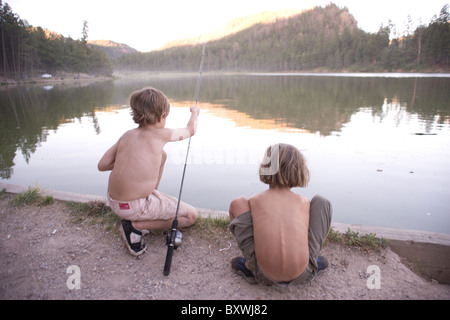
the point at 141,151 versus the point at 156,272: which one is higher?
the point at 141,151

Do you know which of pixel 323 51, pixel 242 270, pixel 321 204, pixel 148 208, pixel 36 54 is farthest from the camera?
pixel 323 51

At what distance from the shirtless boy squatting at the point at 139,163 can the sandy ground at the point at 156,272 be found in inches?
11.8

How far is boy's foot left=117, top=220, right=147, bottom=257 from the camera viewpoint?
2.75 m

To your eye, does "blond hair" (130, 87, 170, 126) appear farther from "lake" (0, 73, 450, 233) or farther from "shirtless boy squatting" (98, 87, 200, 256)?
"lake" (0, 73, 450, 233)

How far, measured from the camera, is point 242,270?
7.96ft

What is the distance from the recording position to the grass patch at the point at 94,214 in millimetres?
3338

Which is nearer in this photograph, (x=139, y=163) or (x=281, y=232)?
(x=281, y=232)

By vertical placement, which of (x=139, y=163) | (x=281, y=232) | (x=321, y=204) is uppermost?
(x=139, y=163)

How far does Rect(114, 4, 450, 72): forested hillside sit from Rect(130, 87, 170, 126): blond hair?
67.5 meters

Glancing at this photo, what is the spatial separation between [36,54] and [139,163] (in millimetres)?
74982

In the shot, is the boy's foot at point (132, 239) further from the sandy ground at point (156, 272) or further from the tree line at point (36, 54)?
the tree line at point (36, 54)
